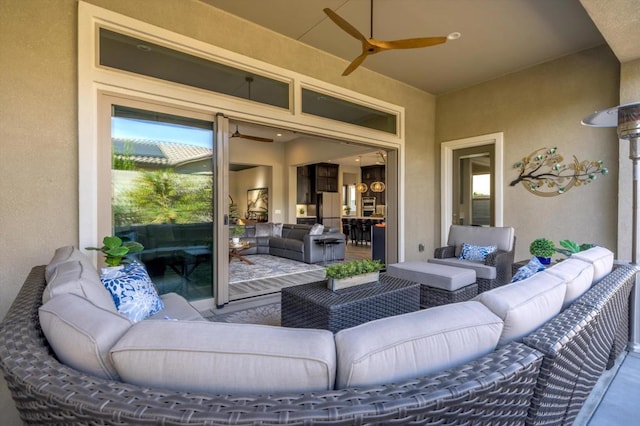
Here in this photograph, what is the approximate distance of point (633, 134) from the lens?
7.47 feet

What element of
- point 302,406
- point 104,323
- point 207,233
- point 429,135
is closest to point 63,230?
point 207,233

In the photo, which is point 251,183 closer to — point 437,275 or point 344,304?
point 437,275

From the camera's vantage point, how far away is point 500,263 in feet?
12.3

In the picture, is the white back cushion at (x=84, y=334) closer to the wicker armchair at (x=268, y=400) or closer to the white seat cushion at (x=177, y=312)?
the wicker armchair at (x=268, y=400)

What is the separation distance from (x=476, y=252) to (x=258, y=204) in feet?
26.2

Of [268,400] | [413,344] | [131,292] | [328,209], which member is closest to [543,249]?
[413,344]

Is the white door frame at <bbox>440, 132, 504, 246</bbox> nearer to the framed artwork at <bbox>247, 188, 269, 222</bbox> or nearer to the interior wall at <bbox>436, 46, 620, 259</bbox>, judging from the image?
the interior wall at <bbox>436, 46, 620, 259</bbox>

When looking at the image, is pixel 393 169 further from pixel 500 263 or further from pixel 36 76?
pixel 36 76

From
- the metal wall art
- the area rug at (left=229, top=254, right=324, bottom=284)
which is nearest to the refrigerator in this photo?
the area rug at (left=229, top=254, right=324, bottom=284)

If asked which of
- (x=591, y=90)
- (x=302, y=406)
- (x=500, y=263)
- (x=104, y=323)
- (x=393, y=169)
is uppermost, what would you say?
(x=591, y=90)

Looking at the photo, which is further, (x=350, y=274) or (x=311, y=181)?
(x=311, y=181)

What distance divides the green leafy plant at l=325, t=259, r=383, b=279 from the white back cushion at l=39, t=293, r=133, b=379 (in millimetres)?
1738

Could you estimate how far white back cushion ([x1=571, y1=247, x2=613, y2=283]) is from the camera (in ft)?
6.03

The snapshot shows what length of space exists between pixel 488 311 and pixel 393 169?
4584 mm
